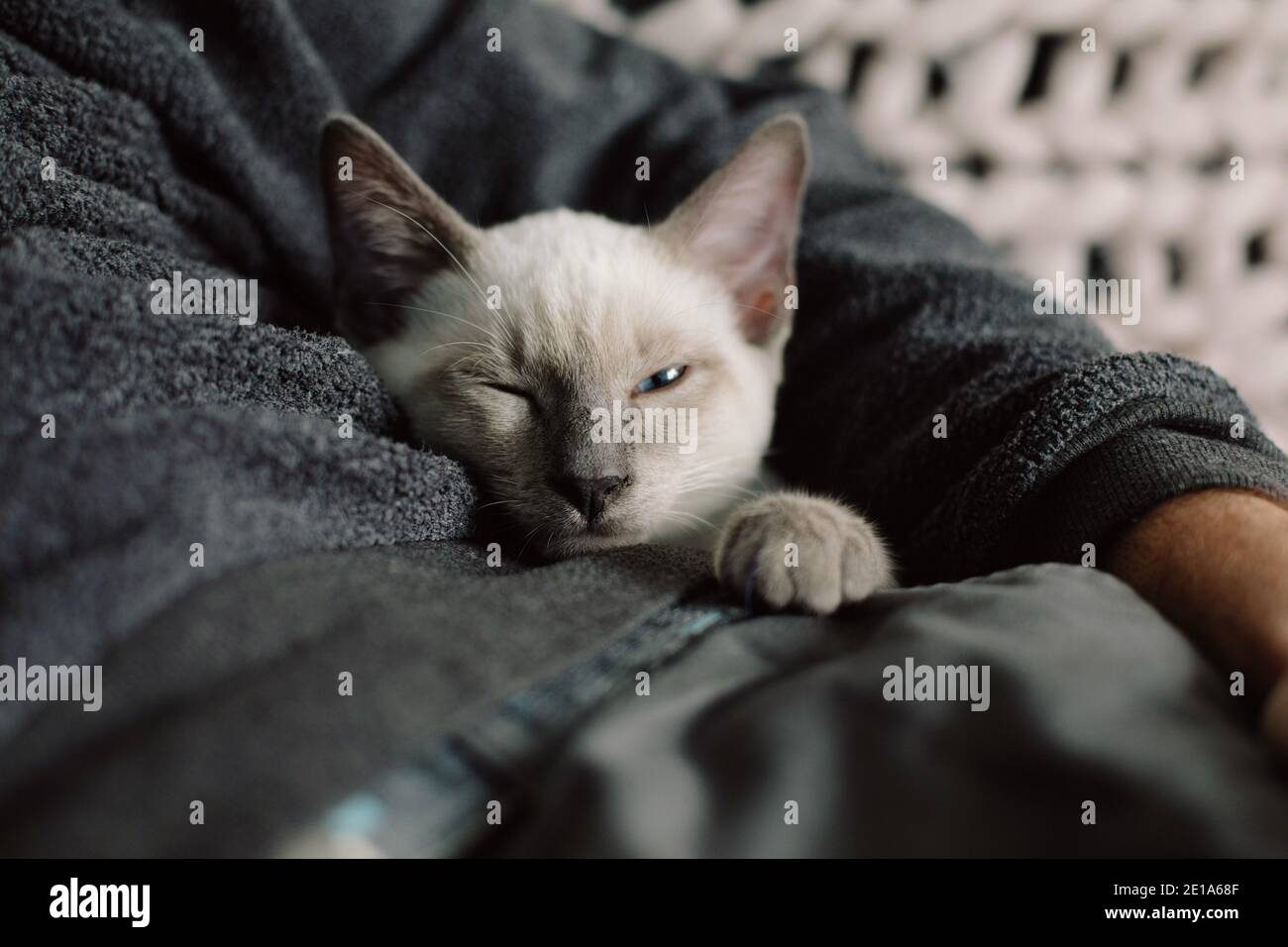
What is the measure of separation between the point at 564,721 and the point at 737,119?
1.17 meters

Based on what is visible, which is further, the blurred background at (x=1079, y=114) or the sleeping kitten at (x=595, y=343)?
the blurred background at (x=1079, y=114)

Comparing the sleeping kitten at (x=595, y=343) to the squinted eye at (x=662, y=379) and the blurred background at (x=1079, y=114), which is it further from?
the blurred background at (x=1079, y=114)

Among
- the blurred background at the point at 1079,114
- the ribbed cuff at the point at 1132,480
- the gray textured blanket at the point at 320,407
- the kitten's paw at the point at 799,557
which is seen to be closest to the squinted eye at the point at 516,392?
the gray textured blanket at the point at 320,407

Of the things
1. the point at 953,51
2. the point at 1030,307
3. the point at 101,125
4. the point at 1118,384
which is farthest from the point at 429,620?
the point at 953,51

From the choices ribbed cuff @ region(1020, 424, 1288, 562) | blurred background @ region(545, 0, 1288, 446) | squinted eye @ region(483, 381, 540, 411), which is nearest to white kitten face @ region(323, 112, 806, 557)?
squinted eye @ region(483, 381, 540, 411)

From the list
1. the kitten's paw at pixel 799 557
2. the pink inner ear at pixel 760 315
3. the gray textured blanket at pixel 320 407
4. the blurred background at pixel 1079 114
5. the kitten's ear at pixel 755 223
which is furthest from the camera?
the blurred background at pixel 1079 114

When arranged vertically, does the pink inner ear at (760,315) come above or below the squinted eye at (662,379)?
above

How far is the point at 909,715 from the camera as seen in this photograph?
0.57 metres

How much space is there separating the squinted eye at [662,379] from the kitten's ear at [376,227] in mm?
306

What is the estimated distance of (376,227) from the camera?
1.11m

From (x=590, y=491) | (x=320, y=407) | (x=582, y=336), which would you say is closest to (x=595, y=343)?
(x=582, y=336)

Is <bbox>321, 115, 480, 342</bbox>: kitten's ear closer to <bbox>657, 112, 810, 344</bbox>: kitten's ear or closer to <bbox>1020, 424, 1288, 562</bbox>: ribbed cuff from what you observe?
<bbox>657, 112, 810, 344</bbox>: kitten's ear

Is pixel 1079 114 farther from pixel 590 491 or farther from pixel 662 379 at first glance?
pixel 590 491

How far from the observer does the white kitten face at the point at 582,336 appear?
3.09 feet
